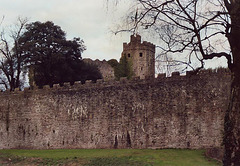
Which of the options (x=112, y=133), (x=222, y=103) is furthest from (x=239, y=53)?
(x=112, y=133)

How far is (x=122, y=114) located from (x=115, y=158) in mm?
4753

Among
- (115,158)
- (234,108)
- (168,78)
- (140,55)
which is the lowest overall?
(115,158)

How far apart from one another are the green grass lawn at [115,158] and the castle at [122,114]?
46.2 inches

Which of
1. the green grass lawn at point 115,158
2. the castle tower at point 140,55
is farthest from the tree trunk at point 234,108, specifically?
the castle tower at point 140,55

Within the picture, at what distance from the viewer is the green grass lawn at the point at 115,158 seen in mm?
19225

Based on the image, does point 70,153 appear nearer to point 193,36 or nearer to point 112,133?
point 112,133

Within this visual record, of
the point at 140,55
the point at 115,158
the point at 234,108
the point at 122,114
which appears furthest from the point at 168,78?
the point at 140,55

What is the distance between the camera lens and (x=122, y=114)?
25.5 metres

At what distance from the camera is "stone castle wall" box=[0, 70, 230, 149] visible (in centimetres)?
2234

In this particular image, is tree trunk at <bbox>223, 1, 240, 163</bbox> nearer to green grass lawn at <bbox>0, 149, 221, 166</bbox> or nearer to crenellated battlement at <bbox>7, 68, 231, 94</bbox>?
green grass lawn at <bbox>0, 149, 221, 166</bbox>

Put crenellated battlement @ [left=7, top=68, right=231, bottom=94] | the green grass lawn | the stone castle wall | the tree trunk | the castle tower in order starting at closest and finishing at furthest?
the tree trunk
the green grass lawn
crenellated battlement @ [left=7, top=68, right=231, bottom=94]
the stone castle wall
the castle tower

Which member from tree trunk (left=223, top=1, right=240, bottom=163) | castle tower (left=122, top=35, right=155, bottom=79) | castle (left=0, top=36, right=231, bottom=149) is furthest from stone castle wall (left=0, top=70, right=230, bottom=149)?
castle tower (left=122, top=35, right=155, bottom=79)

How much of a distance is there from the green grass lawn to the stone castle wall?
1.18 metres

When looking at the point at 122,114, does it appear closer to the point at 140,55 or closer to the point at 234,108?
the point at 234,108
